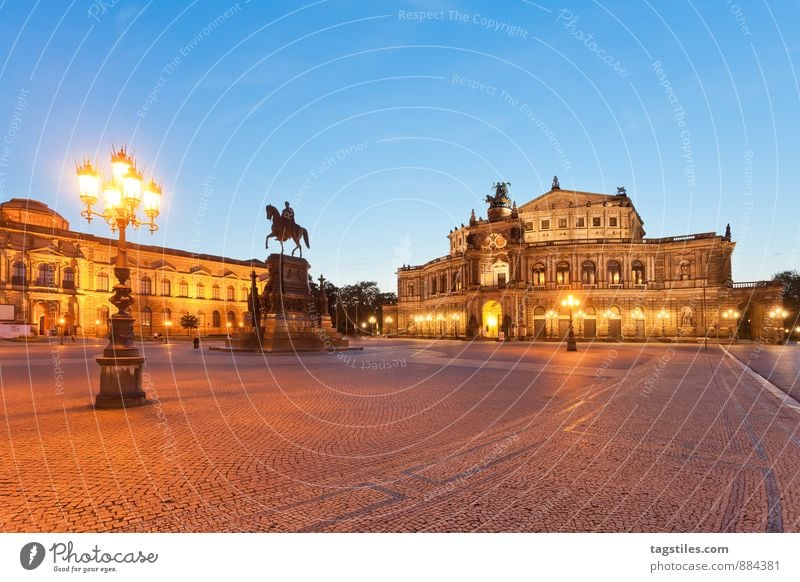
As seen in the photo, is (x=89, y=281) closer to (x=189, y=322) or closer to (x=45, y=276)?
(x=45, y=276)

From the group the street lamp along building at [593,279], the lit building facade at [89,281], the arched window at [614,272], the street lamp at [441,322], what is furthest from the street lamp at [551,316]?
the lit building facade at [89,281]

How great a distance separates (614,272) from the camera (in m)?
58.3

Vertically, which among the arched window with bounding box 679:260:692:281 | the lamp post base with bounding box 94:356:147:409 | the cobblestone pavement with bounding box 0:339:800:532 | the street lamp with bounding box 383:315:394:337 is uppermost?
the arched window with bounding box 679:260:692:281

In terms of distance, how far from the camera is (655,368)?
61.4ft

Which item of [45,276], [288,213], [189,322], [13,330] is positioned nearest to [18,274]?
[45,276]

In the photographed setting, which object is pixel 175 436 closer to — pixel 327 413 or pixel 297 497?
pixel 327 413

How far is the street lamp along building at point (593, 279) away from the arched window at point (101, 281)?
55691 mm


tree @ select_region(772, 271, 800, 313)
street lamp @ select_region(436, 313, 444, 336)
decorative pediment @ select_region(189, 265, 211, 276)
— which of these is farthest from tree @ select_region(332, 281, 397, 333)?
tree @ select_region(772, 271, 800, 313)

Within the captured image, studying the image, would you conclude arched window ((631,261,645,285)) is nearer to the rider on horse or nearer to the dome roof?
the rider on horse

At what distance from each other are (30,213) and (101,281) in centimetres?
1502

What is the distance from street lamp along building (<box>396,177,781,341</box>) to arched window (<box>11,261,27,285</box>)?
61.7 m

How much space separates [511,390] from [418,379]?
11.9 feet

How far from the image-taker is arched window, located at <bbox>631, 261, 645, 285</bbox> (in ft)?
190

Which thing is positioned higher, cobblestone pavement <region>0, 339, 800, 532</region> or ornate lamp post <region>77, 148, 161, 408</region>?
ornate lamp post <region>77, 148, 161, 408</region>
